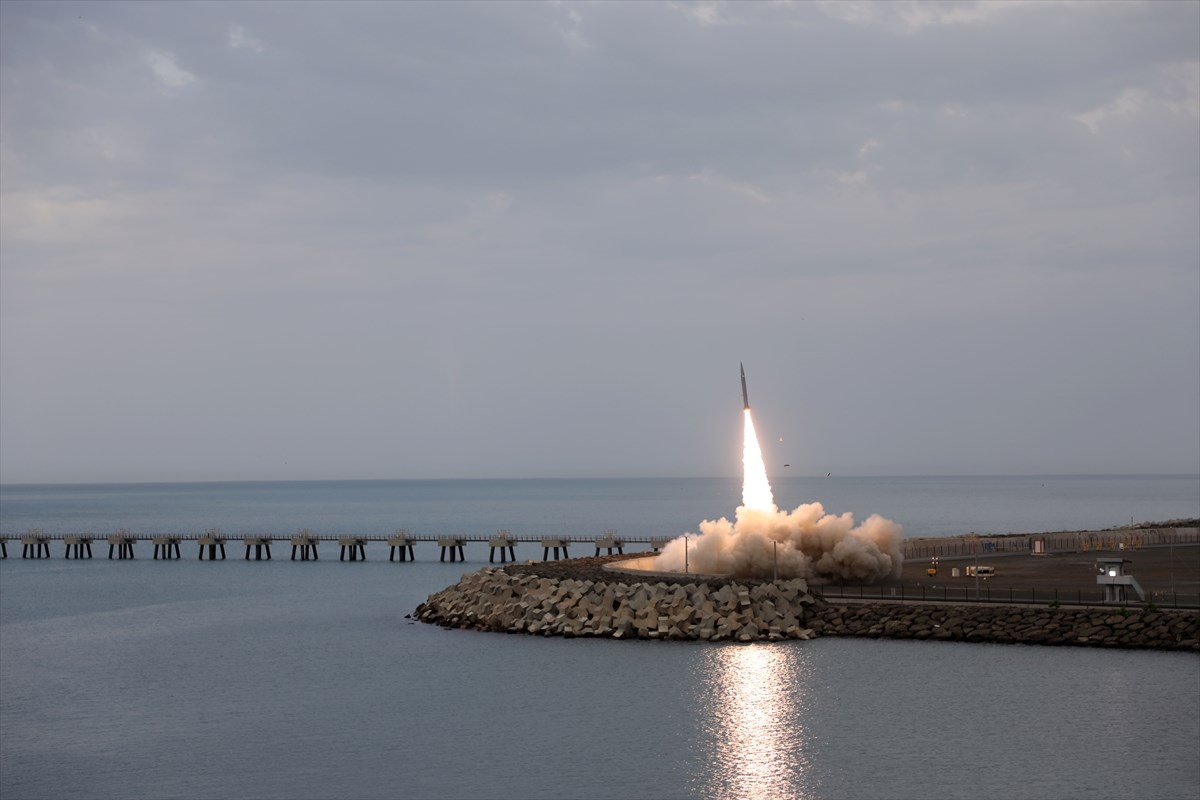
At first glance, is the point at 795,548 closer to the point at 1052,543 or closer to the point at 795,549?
the point at 795,549

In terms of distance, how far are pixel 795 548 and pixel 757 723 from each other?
28520 mm

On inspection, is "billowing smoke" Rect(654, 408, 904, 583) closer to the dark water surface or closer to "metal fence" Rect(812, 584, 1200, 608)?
"metal fence" Rect(812, 584, 1200, 608)

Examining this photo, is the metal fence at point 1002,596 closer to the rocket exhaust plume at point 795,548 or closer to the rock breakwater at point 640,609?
the rocket exhaust plume at point 795,548

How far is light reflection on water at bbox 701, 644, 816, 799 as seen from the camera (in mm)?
40781

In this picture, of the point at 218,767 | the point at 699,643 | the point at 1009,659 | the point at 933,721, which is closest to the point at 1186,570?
the point at 1009,659

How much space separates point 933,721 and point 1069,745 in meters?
4.91

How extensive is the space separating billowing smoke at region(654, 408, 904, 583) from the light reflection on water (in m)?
11.0

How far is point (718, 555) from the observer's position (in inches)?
2960

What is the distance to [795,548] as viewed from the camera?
75.8 m

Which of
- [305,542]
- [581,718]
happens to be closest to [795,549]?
[581,718]

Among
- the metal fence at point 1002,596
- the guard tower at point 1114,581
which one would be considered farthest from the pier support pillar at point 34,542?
the guard tower at point 1114,581

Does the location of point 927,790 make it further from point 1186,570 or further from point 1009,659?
point 1186,570

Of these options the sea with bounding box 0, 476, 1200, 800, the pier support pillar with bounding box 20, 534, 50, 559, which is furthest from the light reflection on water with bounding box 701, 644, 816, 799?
the pier support pillar with bounding box 20, 534, 50, 559

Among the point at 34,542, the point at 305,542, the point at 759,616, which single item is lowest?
the point at 759,616
